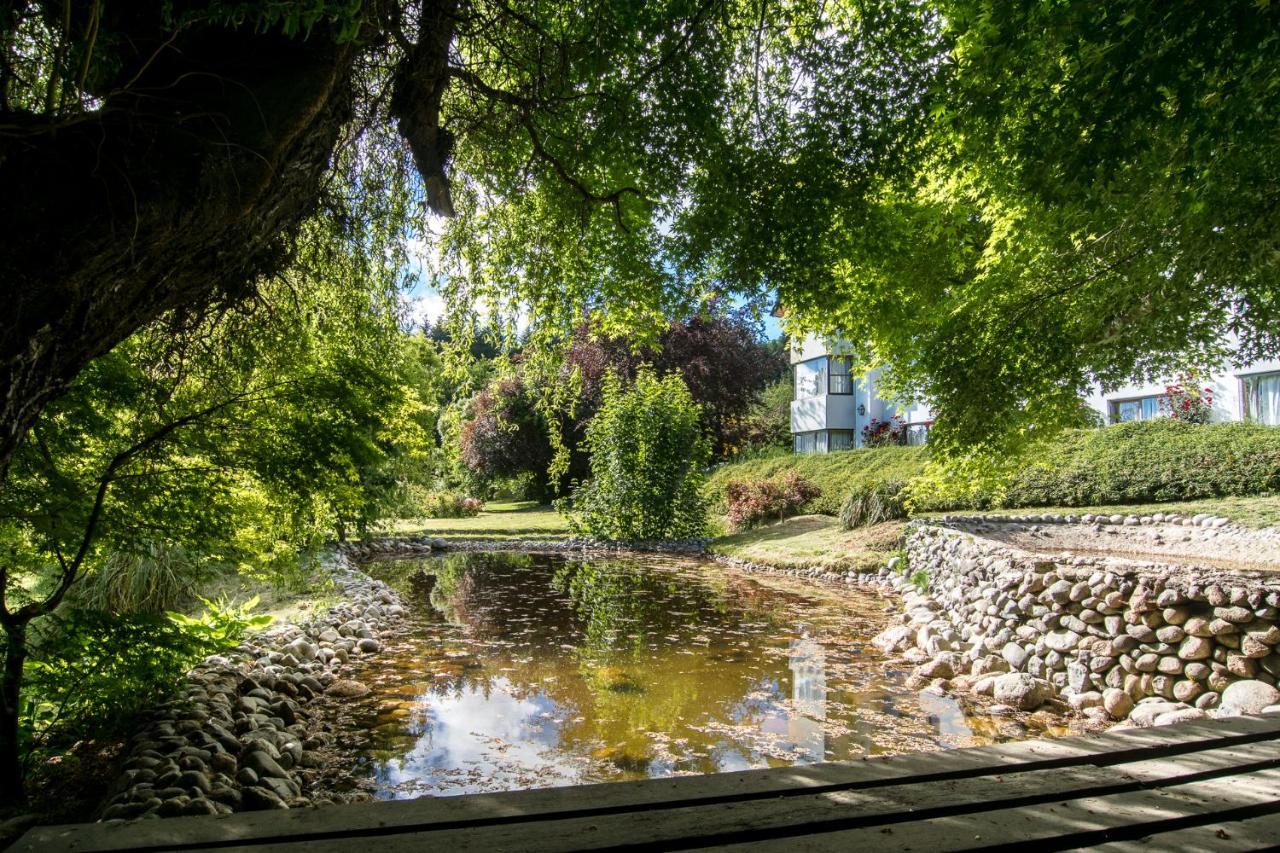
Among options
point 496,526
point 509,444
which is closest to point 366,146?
point 496,526

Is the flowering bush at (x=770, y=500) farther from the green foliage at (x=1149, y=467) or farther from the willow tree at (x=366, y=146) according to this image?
the willow tree at (x=366, y=146)

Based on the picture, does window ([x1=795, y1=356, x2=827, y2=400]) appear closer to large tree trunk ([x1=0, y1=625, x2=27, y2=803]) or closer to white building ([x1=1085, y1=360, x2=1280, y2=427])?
white building ([x1=1085, y1=360, x2=1280, y2=427])

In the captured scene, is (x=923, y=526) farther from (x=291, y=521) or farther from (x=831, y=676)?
(x=291, y=521)

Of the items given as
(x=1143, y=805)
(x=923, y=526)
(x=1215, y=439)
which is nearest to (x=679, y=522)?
(x=923, y=526)

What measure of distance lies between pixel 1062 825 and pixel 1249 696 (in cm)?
478

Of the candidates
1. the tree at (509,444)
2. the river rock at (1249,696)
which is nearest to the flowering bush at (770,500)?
the tree at (509,444)

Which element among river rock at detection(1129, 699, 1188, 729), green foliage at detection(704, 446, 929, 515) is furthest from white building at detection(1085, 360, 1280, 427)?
river rock at detection(1129, 699, 1188, 729)

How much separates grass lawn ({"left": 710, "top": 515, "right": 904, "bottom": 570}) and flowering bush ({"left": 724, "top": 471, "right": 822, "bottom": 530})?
150 centimetres

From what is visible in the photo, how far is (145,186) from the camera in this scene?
7.80 ft

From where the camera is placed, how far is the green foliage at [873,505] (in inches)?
651

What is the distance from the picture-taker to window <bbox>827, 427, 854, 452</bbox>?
30045 mm

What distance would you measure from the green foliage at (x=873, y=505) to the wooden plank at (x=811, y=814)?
14.4 meters

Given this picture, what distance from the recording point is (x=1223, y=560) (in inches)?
398

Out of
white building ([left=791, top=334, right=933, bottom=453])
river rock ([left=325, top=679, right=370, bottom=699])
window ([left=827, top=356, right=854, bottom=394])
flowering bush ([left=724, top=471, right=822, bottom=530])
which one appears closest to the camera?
river rock ([left=325, top=679, right=370, bottom=699])
